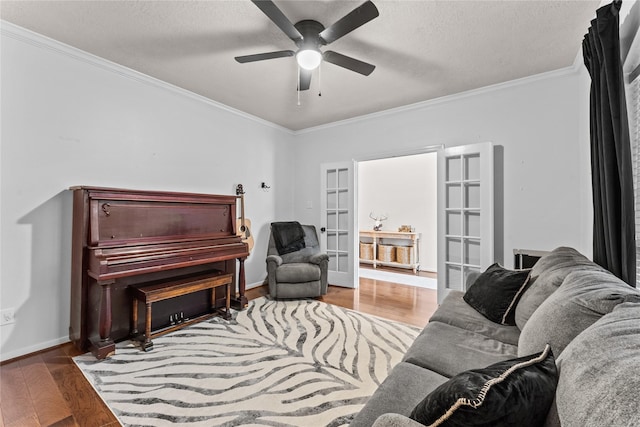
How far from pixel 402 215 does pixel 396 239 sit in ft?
1.78

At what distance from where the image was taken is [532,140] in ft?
10.1

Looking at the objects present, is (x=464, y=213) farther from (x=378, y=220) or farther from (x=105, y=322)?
(x=105, y=322)

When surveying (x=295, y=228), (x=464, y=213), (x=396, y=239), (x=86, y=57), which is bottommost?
(x=396, y=239)

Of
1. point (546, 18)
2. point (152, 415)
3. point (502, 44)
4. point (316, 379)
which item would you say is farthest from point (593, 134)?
point (152, 415)

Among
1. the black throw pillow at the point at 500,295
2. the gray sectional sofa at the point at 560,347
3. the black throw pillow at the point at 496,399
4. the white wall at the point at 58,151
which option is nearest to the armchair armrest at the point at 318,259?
the white wall at the point at 58,151

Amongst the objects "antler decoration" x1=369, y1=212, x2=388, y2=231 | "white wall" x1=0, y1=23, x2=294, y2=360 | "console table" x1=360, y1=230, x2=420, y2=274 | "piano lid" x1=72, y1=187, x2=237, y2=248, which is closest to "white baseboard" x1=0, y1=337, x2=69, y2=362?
"white wall" x1=0, y1=23, x2=294, y2=360

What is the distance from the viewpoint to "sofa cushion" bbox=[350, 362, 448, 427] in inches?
40.0

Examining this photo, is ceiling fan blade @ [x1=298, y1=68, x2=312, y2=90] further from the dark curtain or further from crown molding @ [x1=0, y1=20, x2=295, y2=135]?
the dark curtain

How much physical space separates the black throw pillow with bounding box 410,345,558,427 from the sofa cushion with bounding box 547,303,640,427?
3 centimetres

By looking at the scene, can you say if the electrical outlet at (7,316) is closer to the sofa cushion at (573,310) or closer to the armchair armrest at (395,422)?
the armchair armrest at (395,422)

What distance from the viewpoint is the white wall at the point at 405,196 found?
5840 mm

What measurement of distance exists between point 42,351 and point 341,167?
Answer: 389cm

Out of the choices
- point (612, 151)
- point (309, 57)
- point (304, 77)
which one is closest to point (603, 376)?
point (612, 151)

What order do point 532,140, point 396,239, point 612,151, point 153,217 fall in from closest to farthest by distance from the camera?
point 612,151 → point 153,217 → point 532,140 → point 396,239
